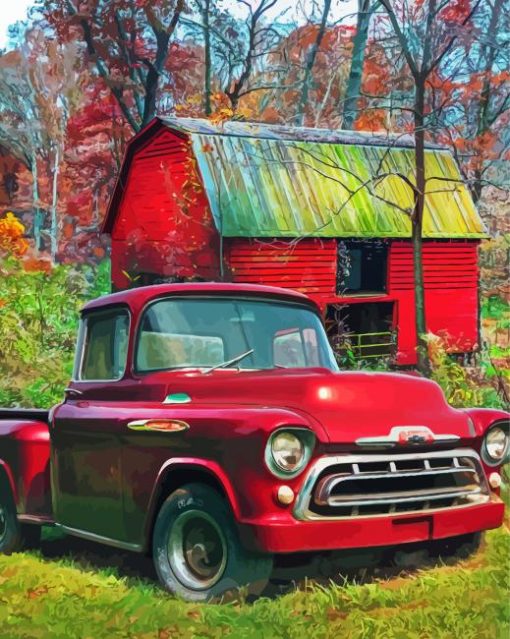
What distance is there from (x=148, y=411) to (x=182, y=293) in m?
0.65

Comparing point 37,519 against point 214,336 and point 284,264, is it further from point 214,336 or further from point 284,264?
point 284,264

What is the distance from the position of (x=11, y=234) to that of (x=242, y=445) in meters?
3.71

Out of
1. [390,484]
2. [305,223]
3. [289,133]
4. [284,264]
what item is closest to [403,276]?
[305,223]

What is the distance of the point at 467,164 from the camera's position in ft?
24.6

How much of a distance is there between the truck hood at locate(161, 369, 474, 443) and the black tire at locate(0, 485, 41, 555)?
1.55 meters

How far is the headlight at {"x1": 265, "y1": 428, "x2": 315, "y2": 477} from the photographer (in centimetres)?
376

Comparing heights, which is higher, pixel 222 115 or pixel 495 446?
pixel 222 115

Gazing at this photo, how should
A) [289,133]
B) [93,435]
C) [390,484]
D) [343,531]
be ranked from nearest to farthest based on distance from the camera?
[343,531]
[390,484]
[93,435]
[289,133]

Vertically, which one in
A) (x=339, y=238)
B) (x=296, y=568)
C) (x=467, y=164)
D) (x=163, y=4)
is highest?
(x=163, y=4)

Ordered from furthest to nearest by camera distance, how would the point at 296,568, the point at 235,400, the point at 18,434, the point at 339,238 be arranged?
the point at 339,238 < the point at 18,434 < the point at 235,400 < the point at 296,568

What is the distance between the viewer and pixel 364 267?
7.22 m

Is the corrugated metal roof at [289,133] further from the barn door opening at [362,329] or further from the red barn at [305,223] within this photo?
the barn door opening at [362,329]

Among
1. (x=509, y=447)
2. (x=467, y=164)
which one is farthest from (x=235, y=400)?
(x=467, y=164)

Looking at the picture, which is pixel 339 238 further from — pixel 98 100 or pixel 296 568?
pixel 296 568
